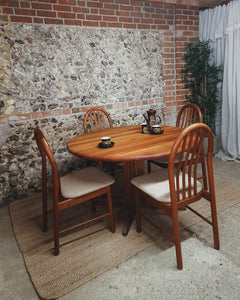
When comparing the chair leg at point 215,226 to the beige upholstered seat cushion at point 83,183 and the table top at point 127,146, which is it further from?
the beige upholstered seat cushion at point 83,183

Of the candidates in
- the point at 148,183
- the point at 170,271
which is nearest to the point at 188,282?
the point at 170,271

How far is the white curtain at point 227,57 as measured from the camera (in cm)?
336

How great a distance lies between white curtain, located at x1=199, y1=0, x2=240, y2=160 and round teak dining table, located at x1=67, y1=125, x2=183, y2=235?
1.62 m

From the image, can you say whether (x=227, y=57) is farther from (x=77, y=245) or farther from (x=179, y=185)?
(x=77, y=245)

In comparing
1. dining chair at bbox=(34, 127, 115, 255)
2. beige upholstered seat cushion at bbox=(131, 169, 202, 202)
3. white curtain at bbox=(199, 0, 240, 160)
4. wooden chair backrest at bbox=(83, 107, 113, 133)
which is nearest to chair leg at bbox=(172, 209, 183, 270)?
beige upholstered seat cushion at bbox=(131, 169, 202, 202)

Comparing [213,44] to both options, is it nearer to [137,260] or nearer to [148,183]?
[148,183]

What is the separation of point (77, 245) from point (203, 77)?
3133 millimetres

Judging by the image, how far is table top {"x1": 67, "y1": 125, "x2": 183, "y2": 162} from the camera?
5.78ft

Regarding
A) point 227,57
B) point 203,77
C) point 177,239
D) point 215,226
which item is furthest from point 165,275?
point 227,57

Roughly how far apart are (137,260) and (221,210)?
1.07 m

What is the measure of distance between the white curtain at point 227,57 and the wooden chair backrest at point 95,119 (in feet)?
6.20

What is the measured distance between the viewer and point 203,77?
3766mm

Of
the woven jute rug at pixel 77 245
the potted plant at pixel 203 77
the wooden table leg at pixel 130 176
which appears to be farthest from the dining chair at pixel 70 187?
the potted plant at pixel 203 77

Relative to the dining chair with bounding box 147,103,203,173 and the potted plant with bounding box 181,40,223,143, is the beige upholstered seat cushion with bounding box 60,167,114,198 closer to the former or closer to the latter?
the dining chair with bounding box 147,103,203,173
